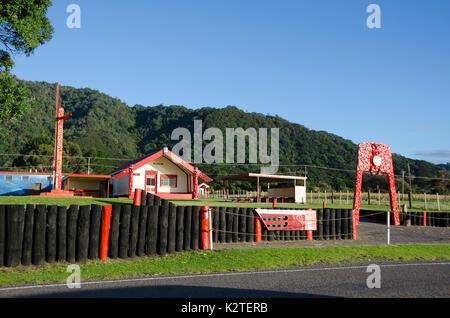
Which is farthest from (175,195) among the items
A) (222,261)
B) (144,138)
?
(144,138)

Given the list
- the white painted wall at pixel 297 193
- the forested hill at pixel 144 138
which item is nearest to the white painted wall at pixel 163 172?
the white painted wall at pixel 297 193

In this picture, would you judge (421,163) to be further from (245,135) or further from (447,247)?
→ (447,247)

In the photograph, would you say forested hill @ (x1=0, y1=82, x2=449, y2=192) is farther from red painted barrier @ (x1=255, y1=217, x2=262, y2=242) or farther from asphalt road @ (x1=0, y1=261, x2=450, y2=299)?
asphalt road @ (x1=0, y1=261, x2=450, y2=299)

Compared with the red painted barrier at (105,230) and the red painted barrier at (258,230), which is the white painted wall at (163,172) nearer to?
the red painted barrier at (258,230)

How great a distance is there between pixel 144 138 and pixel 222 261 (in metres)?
117

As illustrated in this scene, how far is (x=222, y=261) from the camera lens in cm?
1187

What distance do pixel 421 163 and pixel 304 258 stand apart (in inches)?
4666

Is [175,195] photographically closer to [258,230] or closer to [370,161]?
[370,161]

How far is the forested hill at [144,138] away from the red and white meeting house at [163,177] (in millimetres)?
45485

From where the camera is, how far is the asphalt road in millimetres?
7746

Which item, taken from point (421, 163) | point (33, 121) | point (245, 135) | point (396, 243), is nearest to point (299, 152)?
point (245, 135)

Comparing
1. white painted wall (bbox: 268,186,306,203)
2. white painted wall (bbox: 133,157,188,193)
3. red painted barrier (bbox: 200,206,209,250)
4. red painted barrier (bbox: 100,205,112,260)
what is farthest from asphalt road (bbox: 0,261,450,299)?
white painted wall (bbox: 268,186,306,203)

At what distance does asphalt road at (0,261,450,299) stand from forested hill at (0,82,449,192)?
2886 inches
